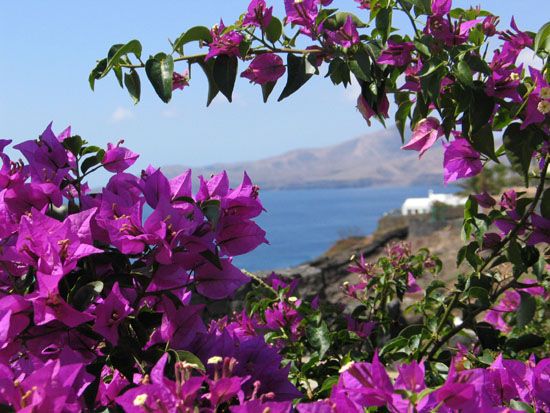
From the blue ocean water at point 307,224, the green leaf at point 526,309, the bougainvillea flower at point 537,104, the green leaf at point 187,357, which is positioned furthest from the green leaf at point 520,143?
the blue ocean water at point 307,224

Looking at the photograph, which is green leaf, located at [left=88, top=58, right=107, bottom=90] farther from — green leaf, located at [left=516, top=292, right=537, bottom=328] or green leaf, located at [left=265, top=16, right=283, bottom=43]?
green leaf, located at [left=516, top=292, right=537, bottom=328]

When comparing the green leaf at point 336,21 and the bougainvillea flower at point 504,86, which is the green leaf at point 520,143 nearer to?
the bougainvillea flower at point 504,86

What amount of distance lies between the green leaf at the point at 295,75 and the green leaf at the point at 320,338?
425mm

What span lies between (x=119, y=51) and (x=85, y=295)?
0.38 metres

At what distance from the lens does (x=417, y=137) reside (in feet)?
3.34

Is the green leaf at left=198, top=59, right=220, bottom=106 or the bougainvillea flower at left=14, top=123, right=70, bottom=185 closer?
the bougainvillea flower at left=14, top=123, right=70, bottom=185

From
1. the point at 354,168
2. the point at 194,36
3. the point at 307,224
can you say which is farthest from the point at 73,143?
the point at 354,168

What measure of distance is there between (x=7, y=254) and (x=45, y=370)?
6.9 inches

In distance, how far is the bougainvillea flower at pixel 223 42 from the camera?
93cm

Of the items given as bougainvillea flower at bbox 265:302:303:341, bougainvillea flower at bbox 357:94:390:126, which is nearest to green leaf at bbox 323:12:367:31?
bougainvillea flower at bbox 357:94:390:126

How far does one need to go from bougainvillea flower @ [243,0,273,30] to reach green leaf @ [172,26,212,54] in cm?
6

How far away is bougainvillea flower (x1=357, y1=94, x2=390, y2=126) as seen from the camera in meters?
1.01

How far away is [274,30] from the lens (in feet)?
3.16

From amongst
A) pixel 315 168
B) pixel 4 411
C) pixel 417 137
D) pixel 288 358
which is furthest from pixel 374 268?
pixel 315 168
